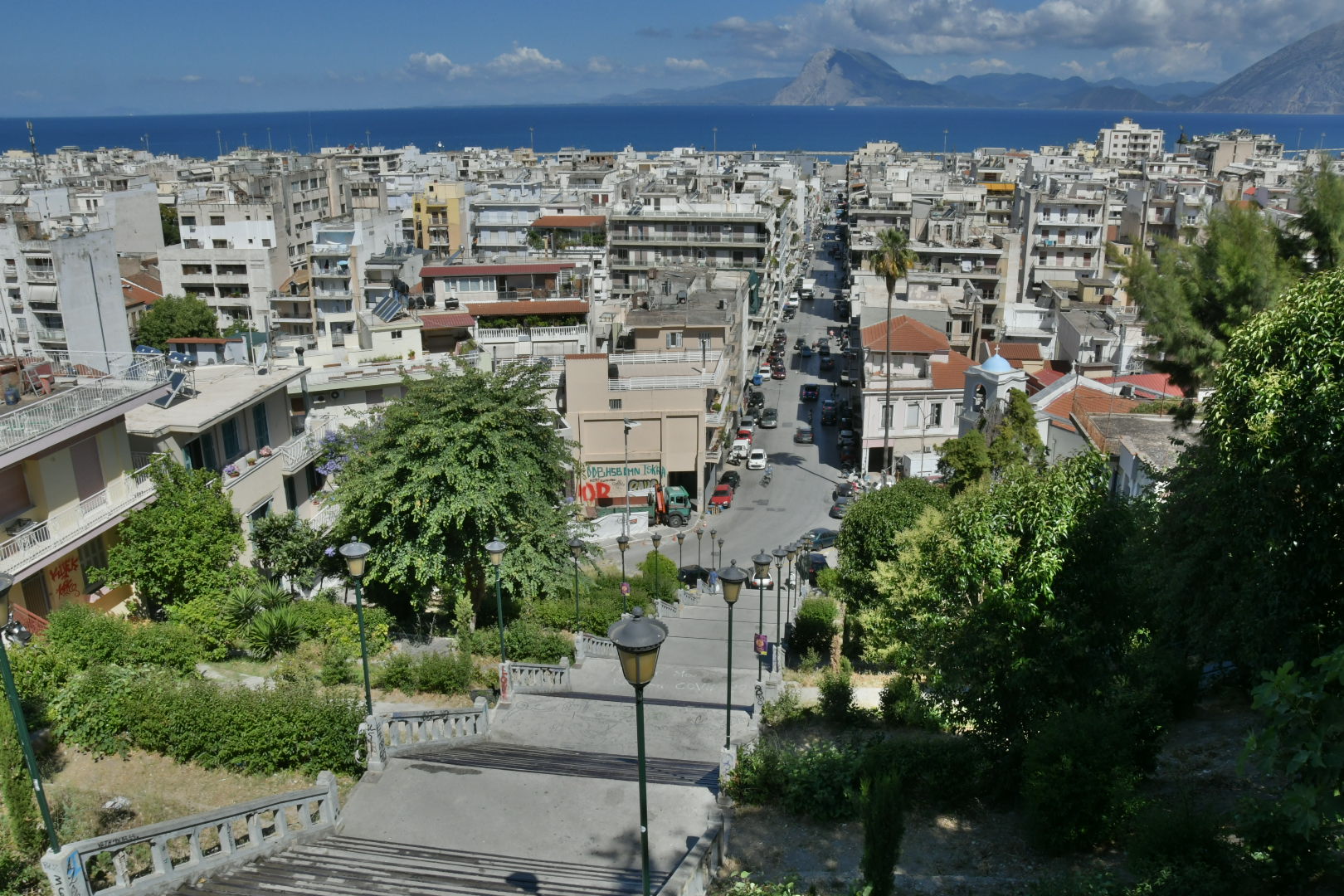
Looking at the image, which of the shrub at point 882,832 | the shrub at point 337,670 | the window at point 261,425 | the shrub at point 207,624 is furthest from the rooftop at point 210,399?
the shrub at point 882,832

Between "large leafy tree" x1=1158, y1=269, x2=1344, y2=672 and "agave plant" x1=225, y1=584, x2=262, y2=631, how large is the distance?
17213 millimetres

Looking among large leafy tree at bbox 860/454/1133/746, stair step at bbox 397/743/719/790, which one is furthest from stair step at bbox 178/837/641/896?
large leafy tree at bbox 860/454/1133/746

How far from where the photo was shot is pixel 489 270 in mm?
54344

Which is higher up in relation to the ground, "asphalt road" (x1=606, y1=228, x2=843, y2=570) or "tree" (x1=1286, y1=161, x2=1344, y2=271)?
"tree" (x1=1286, y1=161, x2=1344, y2=271)

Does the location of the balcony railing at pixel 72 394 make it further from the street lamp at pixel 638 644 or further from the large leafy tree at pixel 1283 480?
the large leafy tree at pixel 1283 480

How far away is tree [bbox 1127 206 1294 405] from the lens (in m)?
21.3

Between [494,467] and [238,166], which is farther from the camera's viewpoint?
[238,166]

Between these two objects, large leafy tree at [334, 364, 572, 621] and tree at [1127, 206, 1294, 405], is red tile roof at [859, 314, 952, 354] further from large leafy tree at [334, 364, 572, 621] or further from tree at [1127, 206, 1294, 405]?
large leafy tree at [334, 364, 572, 621]

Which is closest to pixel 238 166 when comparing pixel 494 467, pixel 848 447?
pixel 848 447

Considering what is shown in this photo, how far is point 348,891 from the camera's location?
11539 mm

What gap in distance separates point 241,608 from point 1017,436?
24.0 m

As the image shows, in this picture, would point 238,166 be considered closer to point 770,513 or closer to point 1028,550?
point 770,513

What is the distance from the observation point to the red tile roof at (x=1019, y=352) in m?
54.0

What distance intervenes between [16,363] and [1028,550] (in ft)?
71.1
